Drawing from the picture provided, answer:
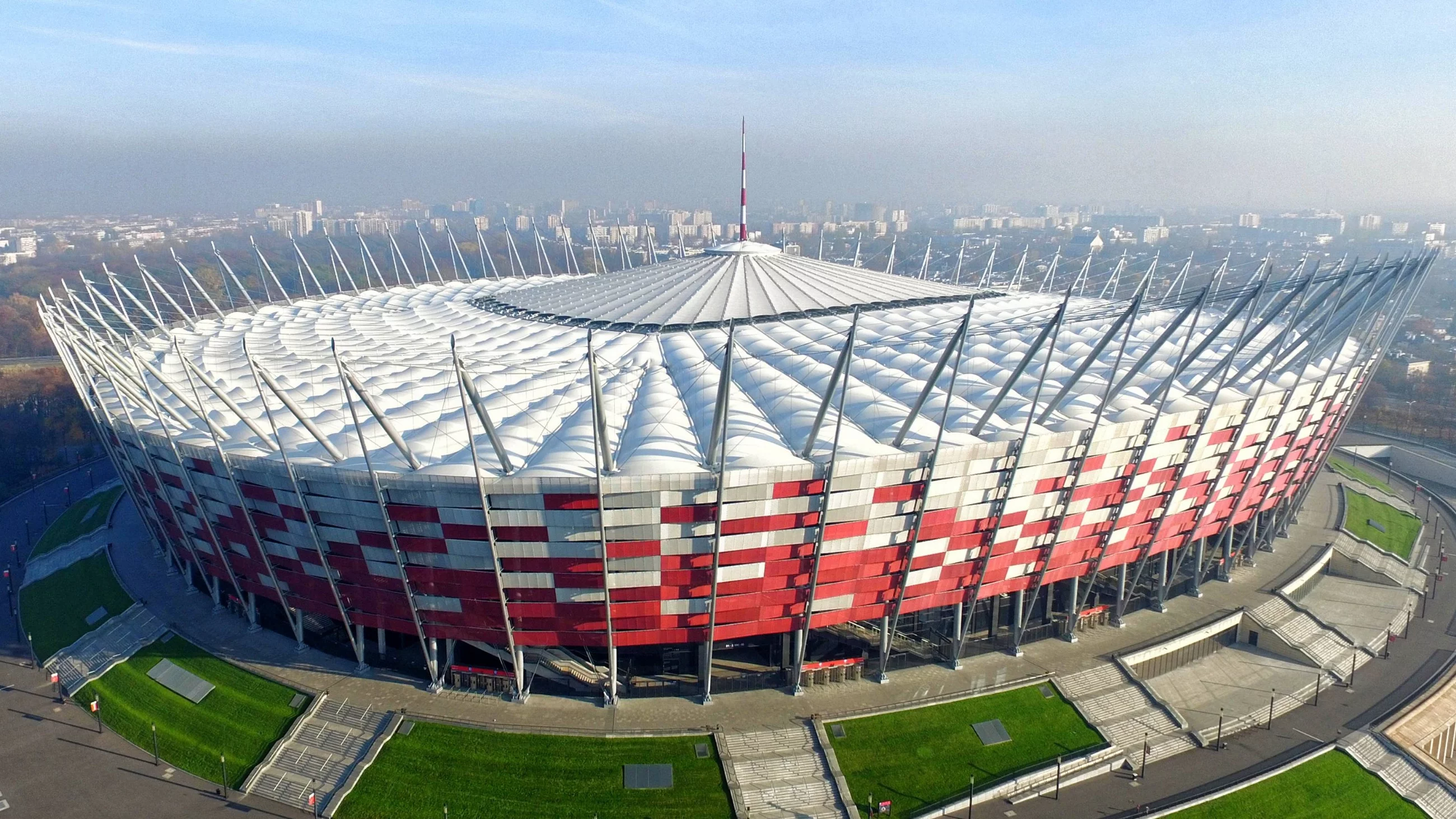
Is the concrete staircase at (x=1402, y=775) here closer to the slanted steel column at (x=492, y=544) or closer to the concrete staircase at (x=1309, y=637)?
the concrete staircase at (x=1309, y=637)

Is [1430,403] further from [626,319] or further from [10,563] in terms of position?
[10,563]

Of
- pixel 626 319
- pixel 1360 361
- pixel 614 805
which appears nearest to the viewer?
pixel 614 805

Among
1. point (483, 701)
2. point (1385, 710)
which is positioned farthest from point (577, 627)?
point (1385, 710)

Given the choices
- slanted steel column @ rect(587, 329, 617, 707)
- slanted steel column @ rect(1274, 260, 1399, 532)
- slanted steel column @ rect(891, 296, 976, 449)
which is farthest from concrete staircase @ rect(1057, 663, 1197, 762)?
slanted steel column @ rect(587, 329, 617, 707)

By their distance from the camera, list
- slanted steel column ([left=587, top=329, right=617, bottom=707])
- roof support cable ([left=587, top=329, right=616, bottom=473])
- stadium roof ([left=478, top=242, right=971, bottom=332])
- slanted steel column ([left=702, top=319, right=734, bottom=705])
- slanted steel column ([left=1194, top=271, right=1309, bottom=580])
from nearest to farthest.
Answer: roof support cable ([left=587, top=329, right=616, bottom=473]) → slanted steel column ([left=587, top=329, right=617, bottom=707]) → slanted steel column ([left=702, top=319, right=734, bottom=705]) → slanted steel column ([left=1194, top=271, right=1309, bottom=580]) → stadium roof ([left=478, top=242, right=971, bottom=332])

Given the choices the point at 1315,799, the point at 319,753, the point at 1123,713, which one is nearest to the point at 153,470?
the point at 319,753

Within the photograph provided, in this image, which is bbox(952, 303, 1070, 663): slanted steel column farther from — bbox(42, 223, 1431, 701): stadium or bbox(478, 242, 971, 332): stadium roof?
bbox(478, 242, 971, 332): stadium roof
